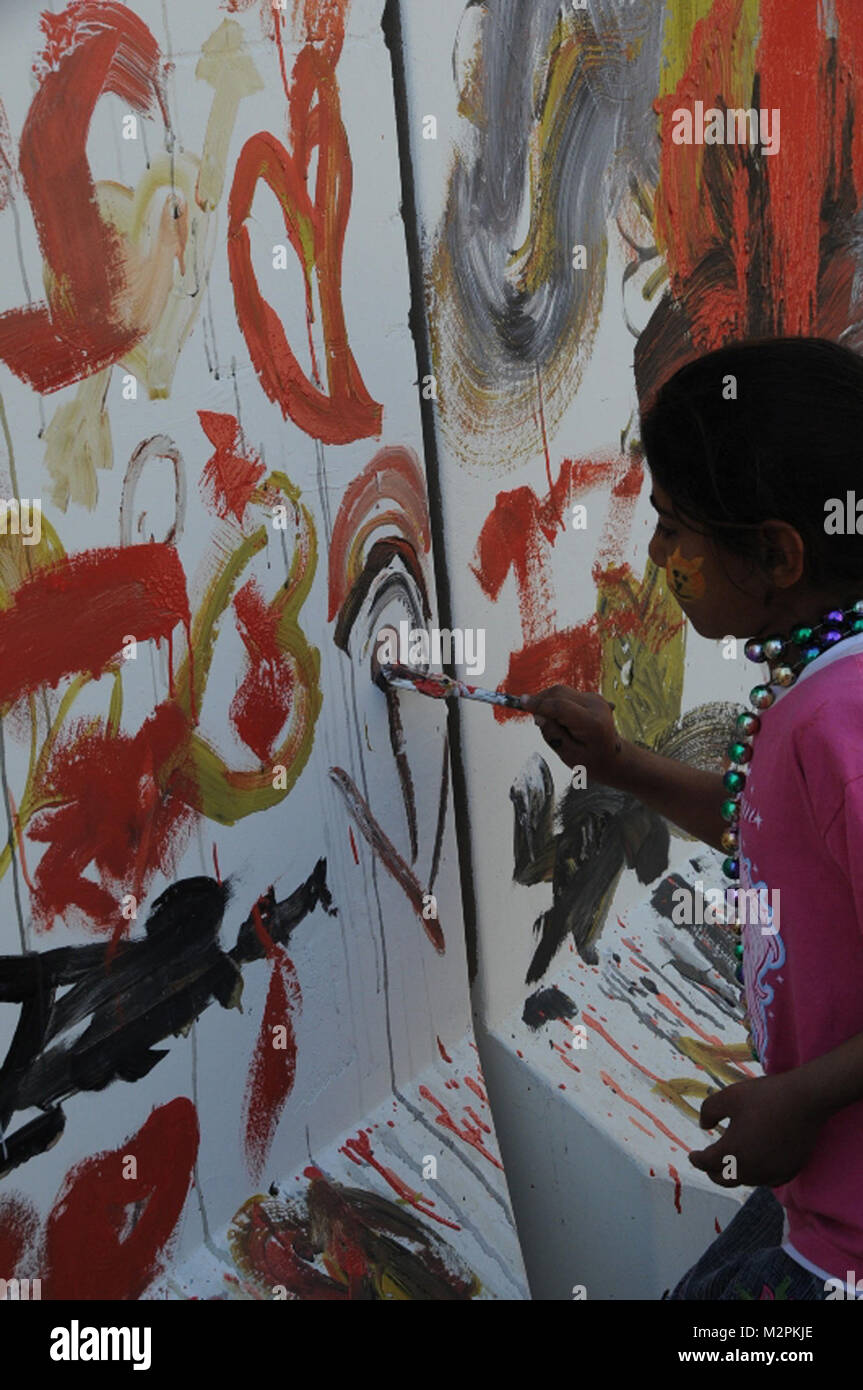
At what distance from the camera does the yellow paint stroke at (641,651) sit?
2.35 meters

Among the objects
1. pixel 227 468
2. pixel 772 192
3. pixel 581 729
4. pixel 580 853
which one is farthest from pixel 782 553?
pixel 772 192

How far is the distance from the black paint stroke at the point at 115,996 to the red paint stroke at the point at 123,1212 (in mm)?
75

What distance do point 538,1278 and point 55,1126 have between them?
889 mm

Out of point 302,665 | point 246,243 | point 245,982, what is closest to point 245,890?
point 245,982

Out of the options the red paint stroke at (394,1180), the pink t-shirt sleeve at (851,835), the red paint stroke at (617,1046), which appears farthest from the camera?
the red paint stroke at (617,1046)

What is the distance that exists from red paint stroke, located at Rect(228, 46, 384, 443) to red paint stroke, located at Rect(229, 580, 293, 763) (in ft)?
0.70

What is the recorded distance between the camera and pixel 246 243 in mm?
1660

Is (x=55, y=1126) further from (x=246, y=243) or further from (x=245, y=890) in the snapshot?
(x=246, y=243)

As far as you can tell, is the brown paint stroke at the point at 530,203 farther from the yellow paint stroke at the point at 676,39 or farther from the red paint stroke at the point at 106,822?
the red paint stroke at the point at 106,822

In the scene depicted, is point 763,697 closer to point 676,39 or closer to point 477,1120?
point 477,1120

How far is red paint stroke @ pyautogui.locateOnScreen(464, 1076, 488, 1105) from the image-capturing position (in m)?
2.12

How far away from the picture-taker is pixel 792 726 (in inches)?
51.2

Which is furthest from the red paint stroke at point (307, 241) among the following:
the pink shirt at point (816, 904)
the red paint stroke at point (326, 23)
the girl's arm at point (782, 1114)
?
the girl's arm at point (782, 1114)

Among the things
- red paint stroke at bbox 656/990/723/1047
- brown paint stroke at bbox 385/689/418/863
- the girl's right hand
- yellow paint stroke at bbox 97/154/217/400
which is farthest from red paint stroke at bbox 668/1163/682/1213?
yellow paint stroke at bbox 97/154/217/400
